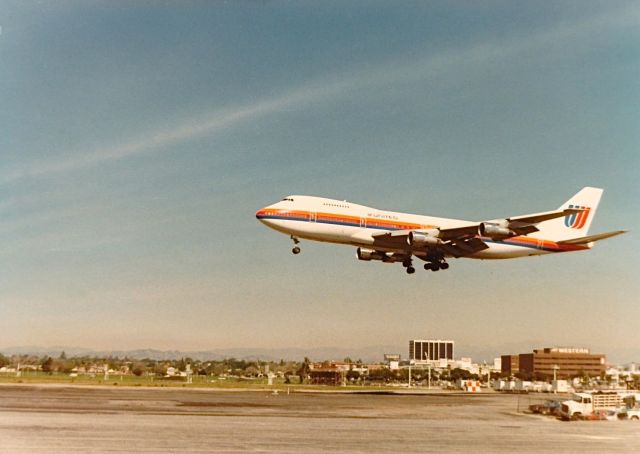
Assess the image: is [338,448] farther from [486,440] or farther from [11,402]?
[11,402]

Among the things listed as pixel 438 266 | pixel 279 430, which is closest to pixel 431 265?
pixel 438 266

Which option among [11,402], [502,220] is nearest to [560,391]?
[502,220]

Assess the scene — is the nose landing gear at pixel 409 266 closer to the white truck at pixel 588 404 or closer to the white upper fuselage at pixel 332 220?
the white upper fuselage at pixel 332 220

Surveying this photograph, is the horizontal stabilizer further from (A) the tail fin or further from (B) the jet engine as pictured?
(B) the jet engine

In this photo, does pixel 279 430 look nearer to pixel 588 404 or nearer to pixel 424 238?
pixel 424 238

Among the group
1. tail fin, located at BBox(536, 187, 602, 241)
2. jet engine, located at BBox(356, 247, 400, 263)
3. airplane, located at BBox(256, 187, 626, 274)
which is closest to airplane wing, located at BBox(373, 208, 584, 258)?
airplane, located at BBox(256, 187, 626, 274)

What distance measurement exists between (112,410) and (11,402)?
12564mm

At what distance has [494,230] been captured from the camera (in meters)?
63.2

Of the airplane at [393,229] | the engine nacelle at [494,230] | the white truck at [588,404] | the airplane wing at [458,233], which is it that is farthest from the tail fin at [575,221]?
the white truck at [588,404]

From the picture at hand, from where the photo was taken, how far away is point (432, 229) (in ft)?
215

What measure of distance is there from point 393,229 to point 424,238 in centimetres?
362

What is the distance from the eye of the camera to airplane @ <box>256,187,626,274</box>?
62125mm

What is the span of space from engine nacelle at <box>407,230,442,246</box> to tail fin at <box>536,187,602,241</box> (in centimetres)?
1800

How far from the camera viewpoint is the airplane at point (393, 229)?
204 feet
